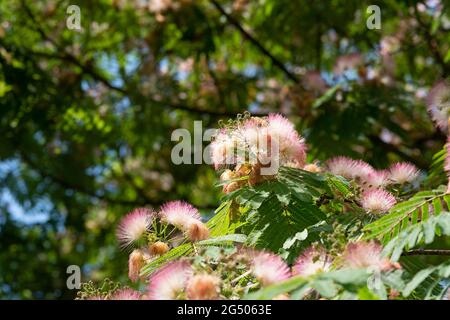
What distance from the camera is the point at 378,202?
3182 mm

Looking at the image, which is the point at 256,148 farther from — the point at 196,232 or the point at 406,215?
the point at 406,215

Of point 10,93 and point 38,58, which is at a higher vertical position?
point 38,58

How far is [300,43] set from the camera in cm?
771

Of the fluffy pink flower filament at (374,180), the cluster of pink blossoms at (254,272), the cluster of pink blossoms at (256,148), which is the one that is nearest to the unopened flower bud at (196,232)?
the cluster of pink blossoms at (256,148)

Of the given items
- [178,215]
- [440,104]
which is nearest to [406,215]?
[178,215]

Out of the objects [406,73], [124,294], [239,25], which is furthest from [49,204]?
[124,294]

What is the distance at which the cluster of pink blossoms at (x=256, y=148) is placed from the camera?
128 inches

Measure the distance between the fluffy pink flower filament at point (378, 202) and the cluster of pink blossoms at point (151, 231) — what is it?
672 mm

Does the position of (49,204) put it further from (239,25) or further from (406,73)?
(406,73)

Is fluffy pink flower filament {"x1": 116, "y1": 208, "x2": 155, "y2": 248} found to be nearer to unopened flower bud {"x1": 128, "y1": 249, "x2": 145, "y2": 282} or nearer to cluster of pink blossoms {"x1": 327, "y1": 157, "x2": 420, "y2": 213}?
unopened flower bud {"x1": 128, "y1": 249, "x2": 145, "y2": 282}

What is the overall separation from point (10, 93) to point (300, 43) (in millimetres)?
2851
